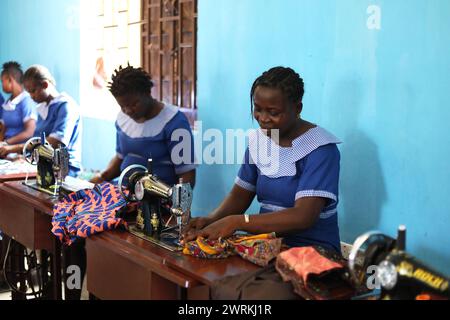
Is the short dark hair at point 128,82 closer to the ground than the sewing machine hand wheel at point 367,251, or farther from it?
farther from it

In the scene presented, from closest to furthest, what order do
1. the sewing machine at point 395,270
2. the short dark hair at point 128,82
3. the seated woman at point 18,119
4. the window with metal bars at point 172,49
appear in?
the sewing machine at point 395,270 < the short dark hair at point 128,82 < the window with metal bars at point 172,49 < the seated woman at point 18,119

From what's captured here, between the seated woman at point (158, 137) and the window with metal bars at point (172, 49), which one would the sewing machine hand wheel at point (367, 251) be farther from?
the window with metal bars at point (172, 49)

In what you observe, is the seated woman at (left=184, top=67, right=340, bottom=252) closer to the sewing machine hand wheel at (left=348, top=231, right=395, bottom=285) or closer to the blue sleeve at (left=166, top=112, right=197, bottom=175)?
the sewing machine hand wheel at (left=348, top=231, right=395, bottom=285)

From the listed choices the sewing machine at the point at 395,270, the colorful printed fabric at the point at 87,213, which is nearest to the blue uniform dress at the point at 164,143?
the colorful printed fabric at the point at 87,213

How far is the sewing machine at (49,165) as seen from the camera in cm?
309

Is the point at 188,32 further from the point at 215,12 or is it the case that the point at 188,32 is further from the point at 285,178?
the point at 285,178

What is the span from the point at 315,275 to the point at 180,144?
173 centimetres

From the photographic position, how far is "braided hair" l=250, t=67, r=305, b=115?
2.34m

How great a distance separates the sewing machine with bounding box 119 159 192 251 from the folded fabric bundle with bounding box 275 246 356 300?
49 cm

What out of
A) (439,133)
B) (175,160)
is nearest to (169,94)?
(175,160)

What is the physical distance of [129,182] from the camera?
2447 millimetres

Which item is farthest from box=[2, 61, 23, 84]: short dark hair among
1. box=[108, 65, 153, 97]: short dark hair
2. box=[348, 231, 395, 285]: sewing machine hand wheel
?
box=[348, 231, 395, 285]: sewing machine hand wheel

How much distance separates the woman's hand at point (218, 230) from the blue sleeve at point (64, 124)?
2.29 metres
